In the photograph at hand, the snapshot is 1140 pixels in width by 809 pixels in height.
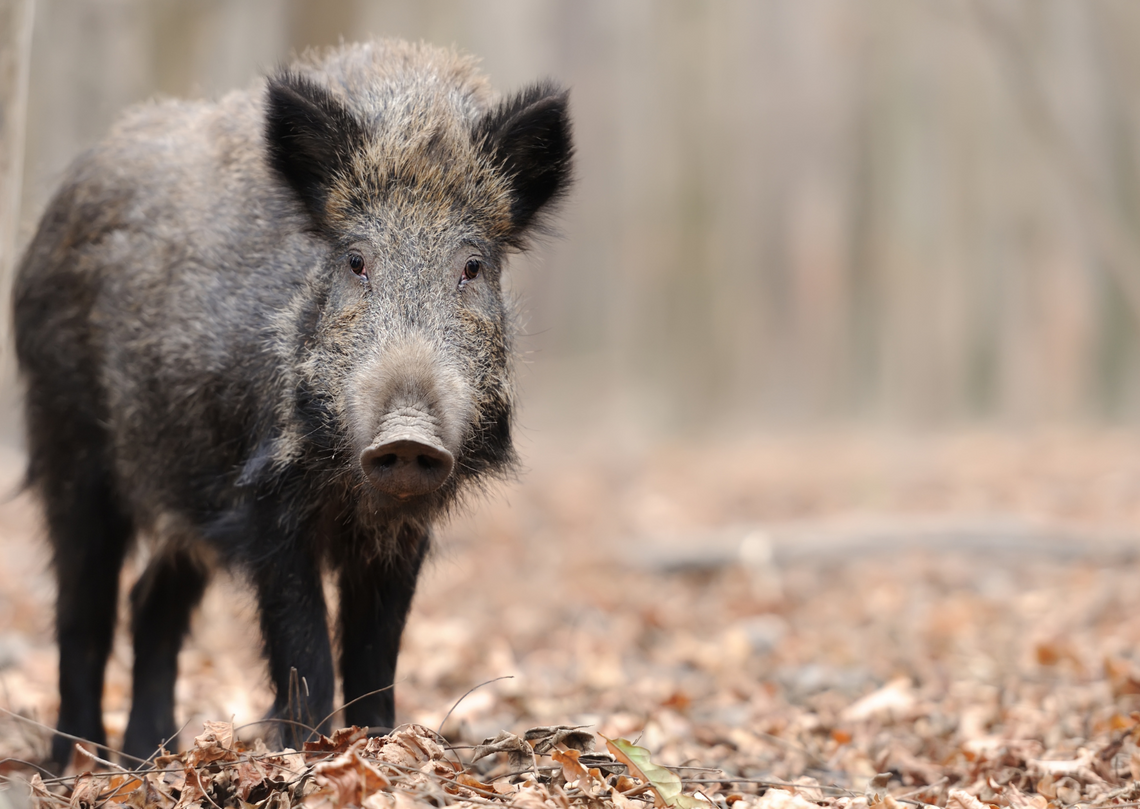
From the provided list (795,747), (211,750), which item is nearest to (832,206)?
(795,747)

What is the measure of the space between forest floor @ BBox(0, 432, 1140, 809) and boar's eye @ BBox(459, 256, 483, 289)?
0.88 metres

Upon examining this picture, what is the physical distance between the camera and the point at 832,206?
21344 millimetres

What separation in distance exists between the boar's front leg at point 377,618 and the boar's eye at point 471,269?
3.46 feet

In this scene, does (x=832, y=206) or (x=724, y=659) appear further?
(x=832, y=206)

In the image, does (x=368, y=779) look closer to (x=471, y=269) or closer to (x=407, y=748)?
(x=407, y=748)

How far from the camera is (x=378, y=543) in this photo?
4.39m

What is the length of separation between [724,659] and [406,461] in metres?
3.72

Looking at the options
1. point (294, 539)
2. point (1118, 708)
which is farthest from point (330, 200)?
point (1118, 708)

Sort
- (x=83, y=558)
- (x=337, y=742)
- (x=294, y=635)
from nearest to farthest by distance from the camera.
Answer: (x=337, y=742), (x=294, y=635), (x=83, y=558)

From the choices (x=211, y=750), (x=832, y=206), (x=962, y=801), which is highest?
(x=832, y=206)

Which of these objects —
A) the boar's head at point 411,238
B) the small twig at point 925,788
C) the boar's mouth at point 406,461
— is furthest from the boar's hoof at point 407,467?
the small twig at point 925,788

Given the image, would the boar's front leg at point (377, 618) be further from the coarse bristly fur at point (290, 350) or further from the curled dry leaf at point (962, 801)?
the curled dry leaf at point (962, 801)

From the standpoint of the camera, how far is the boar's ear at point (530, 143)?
4402 millimetres

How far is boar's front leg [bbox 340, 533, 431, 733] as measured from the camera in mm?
4480
